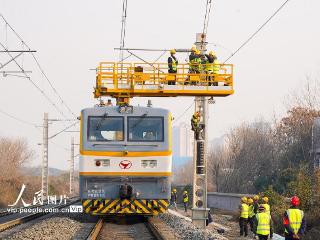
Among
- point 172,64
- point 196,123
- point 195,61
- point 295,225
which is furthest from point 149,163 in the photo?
point 295,225

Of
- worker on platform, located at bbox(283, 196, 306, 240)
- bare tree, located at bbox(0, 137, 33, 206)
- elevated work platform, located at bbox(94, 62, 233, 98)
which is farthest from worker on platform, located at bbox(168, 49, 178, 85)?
bare tree, located at bbox(0, 137, 33, 206)

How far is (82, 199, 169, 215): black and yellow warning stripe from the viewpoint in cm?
1975

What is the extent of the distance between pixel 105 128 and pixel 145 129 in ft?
4.03

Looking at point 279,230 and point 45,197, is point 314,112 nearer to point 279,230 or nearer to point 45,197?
point 45,197

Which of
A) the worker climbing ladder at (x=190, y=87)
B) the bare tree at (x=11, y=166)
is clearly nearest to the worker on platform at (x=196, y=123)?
the worker climbing ladder at (x=190, y=87)

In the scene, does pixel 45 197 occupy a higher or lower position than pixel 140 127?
lower

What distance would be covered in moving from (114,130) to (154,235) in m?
4.20

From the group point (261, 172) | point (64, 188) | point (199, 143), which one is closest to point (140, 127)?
point (199, 143)

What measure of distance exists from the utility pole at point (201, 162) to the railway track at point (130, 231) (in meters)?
1.92

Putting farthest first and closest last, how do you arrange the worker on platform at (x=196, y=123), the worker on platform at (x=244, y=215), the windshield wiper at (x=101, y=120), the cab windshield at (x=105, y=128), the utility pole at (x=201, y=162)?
1. the utility pole at (x=201, y=162)
2. the worker on platform at (x=196, y=123)
3. the worker on platform at (x=244, y=215)
4. the windshield wiper at (x=101, y=120)
5. the cab windshield at (x=105, y=128)

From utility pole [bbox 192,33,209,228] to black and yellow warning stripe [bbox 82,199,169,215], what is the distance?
140 inches

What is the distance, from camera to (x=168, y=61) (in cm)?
2338

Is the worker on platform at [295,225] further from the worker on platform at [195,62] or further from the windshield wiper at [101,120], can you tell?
the worker on platform at [195,62]

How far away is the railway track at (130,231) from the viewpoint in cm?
1698
